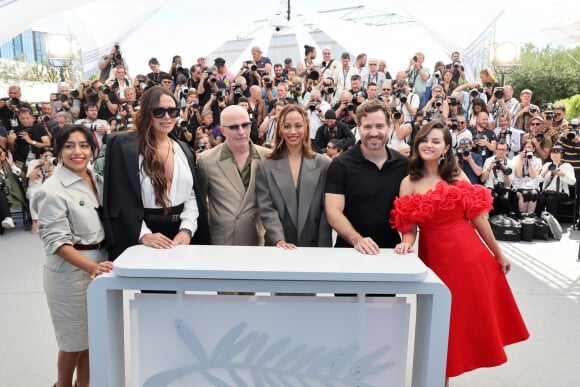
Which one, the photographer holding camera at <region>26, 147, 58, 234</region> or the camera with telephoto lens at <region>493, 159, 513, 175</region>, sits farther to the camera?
the photographer holding camera at <region>26, 147, 58, 234</region>

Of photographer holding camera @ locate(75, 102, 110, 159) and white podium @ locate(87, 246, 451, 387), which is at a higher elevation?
photographer holding camera @ locate(75, 102, 110, 159)

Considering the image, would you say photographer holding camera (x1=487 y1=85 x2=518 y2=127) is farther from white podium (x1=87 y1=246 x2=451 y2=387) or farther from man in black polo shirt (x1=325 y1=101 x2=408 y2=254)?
white podium (x1=87 y1=246 x2=451 y2=387)

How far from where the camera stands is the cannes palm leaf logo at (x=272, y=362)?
1.87 meters

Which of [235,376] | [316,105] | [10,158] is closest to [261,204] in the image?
[235,376]

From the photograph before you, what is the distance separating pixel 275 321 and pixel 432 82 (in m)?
7.57

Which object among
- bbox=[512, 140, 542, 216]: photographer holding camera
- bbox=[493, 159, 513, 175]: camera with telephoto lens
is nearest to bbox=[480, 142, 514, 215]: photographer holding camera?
bbox=[493, 159, 513, 175]: camera with telephoto lens

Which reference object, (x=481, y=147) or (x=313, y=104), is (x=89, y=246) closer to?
(x=313, y=104)

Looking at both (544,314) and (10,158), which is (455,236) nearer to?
(544,314)

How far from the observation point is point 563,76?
28.7 m

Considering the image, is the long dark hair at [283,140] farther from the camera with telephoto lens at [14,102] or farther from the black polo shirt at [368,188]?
the camera with telephoto lens at [14,102]

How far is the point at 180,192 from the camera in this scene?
2318 mm

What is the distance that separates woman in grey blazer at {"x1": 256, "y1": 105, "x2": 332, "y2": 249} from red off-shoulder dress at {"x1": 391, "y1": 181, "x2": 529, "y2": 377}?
1.40 ft

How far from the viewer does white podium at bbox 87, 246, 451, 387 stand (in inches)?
68.1

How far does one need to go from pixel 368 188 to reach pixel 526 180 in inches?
197
